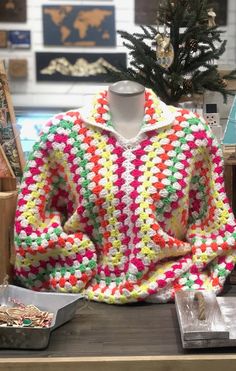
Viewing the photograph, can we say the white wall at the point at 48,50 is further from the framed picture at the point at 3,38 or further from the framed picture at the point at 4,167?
the framed picture at the point at 4,167

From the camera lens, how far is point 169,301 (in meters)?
1.39

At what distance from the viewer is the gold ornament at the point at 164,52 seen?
1.55 meters

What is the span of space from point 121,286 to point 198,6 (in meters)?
0.86

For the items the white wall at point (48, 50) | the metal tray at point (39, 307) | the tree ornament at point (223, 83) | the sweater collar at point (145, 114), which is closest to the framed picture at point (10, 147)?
the sweater collar at point (145, 114)

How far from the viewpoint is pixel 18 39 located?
10.2 feet

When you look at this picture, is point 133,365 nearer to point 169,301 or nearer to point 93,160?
point 169,301

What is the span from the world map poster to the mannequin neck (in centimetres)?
178

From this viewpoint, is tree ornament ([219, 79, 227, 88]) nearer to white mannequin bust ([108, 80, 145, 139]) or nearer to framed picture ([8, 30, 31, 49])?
white mannequin bust ([108, 80, 145, 139])

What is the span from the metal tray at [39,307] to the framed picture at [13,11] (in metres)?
2.18

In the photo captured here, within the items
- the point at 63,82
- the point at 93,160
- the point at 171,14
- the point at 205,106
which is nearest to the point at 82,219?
the point at 93,160

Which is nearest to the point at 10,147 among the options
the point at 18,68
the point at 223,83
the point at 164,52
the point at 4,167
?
the point at 4,167

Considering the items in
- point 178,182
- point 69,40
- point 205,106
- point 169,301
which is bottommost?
point 169,301

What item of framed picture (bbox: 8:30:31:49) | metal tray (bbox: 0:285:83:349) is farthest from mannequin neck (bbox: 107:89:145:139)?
framed picture (bbox: 8:30:31:49)

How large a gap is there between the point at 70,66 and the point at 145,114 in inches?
71.8
